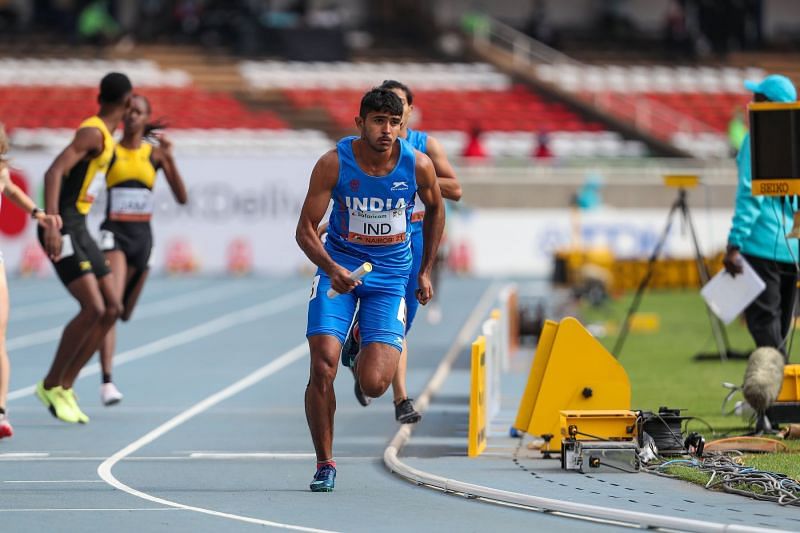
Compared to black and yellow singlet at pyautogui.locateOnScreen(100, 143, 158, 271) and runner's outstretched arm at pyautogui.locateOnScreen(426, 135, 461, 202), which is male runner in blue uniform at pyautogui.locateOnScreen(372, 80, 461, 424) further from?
black and yellow singlet at pyautogui.locateOnScreen(100, 143, 158, 271)

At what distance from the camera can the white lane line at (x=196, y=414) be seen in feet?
22.9

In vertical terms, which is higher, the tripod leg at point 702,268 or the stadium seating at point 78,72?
the stadium seating at point 78,72

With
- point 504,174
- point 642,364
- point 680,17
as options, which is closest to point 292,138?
point 504,174

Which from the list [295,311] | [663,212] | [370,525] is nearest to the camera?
[370,525]

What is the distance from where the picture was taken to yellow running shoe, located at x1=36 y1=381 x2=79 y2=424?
1097 centimetres

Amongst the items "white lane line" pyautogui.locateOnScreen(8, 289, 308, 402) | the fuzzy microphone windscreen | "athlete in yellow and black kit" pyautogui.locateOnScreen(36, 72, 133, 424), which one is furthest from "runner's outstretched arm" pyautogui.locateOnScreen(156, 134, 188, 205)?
the fuzzy microphone windscreen

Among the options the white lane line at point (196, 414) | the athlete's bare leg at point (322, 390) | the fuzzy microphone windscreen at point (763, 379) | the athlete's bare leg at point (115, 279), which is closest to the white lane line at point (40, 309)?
the white lane line at point (196, 414)

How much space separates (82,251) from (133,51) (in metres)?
36.9

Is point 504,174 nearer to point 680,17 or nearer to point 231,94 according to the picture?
point 231,94

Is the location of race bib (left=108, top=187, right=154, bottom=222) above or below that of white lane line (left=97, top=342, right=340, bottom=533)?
above

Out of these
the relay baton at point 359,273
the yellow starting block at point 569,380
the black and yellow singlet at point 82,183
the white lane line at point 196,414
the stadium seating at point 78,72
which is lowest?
the white lane line at point 196,414

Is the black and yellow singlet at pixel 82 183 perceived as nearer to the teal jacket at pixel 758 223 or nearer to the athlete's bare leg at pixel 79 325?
the athlete's bare leg at pixel 79 325

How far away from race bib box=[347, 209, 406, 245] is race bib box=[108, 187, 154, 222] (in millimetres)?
4281

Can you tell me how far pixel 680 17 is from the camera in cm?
4850
